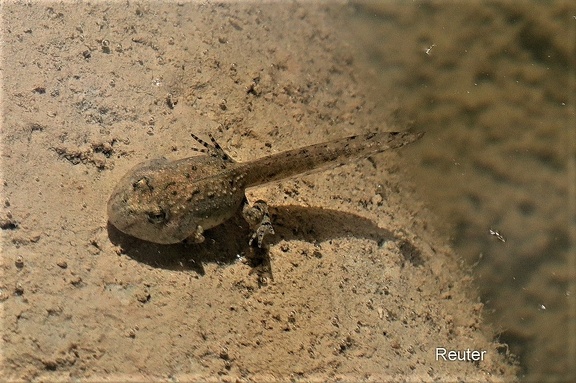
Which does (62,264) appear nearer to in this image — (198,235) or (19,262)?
(19,262)

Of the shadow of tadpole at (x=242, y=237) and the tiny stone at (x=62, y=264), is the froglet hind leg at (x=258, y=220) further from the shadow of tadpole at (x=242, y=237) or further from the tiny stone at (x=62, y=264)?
the tiny stone at (x=62, y=264)

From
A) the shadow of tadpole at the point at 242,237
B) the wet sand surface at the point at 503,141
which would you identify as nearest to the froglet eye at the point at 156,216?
the shadow of tadpole at the point at 242,237

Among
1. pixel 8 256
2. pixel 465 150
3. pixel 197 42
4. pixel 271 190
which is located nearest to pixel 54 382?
pixel 8 256

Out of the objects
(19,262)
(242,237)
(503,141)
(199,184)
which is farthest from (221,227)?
(503,141)

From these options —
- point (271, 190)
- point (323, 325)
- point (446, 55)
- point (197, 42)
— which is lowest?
point (323, 325)

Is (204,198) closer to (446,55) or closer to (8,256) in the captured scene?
(8,256)

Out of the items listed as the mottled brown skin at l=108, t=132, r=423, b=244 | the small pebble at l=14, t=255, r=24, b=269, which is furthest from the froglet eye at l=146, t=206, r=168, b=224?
the small pebble at l=14, t=255, r=24, b=269
